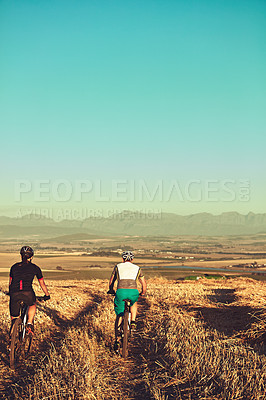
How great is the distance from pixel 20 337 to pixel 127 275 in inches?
111

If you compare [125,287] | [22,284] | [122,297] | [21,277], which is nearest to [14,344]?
[22,284]

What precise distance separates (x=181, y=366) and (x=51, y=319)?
7424 mm

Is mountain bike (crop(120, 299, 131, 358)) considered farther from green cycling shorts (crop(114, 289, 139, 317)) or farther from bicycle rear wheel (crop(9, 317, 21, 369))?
bicycle rear wheel (crop(9, 317, 21, 369))

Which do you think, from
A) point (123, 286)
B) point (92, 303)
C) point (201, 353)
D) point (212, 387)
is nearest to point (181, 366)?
point (201, 353)

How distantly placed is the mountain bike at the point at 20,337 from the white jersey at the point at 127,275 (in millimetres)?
2266

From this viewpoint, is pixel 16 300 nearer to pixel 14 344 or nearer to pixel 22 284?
pixel 22 284

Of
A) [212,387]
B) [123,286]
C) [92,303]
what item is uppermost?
[123,286]

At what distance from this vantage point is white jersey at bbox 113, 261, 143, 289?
34.3ft

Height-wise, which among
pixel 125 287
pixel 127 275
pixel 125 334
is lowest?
pixel 125 334

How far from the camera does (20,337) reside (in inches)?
397

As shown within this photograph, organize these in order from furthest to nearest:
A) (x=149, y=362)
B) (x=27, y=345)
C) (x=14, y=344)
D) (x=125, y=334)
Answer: (x=27, y=345), (x=125, y=334), (x=14, y=344), (x=149, y=362)

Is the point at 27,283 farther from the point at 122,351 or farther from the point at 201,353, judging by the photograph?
the point at 201,353

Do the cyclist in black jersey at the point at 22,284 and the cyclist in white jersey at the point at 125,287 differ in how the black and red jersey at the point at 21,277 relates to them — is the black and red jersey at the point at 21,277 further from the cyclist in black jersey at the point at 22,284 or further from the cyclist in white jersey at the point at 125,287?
the cyclist in white jersey at the point at 125,287

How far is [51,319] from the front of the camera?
48.3ft
